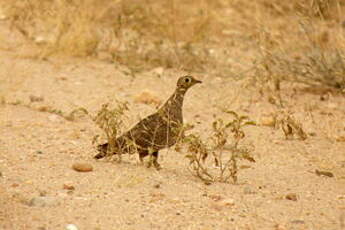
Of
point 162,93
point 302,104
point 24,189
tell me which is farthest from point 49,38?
point 24,189

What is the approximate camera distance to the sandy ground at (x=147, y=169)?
4574mm

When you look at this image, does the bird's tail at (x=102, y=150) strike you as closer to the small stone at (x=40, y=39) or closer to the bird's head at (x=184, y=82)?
the bird's head at (x=184, y=82)

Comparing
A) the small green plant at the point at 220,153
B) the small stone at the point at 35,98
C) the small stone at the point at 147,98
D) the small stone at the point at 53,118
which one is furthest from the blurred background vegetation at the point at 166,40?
the small green plant at the point at 220,153

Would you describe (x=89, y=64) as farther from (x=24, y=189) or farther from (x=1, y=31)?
(x=24, y=189)

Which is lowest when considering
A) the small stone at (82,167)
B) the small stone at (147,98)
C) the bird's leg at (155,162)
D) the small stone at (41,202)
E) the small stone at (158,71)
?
the small stone at (41,202)

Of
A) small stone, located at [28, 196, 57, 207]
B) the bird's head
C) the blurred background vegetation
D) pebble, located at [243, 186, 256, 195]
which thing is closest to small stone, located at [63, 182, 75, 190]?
small stone, located at [28, 196, 57, 207]

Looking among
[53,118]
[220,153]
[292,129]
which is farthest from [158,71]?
[220,153]

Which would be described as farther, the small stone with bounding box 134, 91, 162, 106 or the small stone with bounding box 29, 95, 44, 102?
the small stone with bounding box 134, 91, 162, 106

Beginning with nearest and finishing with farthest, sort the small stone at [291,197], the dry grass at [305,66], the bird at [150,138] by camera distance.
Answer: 1. the small stone at [291,197]
2. the bird at [150,138]
3. the dry grass at [305,66]

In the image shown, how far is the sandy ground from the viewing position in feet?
15.0

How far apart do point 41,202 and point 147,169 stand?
1027mm

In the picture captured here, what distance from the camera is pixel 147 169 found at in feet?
17.9

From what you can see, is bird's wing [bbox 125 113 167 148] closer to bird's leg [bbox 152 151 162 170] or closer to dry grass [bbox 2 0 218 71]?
bird's leg [bbox 152 151 162 170]

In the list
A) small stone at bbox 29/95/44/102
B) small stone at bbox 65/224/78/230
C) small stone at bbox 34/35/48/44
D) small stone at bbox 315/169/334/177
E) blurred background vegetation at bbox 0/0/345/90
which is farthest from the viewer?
small stone at bbox 34/35/48/44
